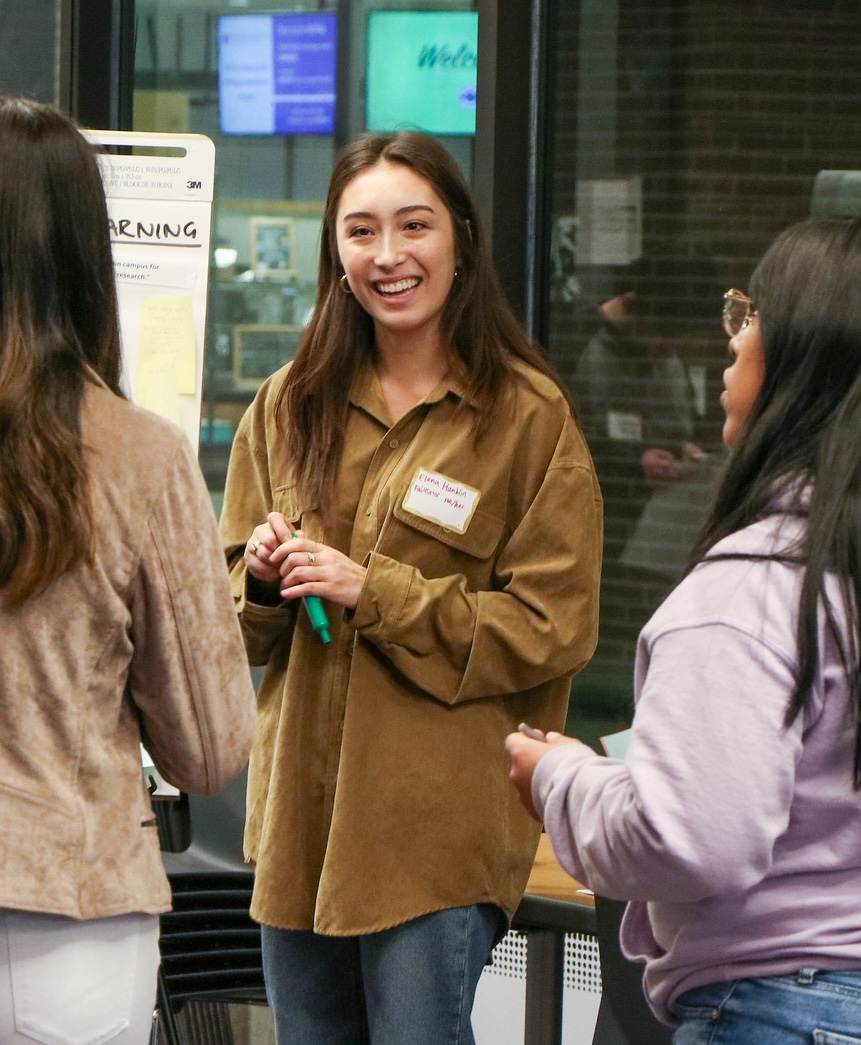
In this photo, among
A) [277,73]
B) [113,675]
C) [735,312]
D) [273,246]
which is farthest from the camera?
[273,246]

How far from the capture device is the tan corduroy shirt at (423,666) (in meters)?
1.93

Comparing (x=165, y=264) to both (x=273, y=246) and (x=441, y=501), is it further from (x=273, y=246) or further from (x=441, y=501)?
(x=273, y=246)

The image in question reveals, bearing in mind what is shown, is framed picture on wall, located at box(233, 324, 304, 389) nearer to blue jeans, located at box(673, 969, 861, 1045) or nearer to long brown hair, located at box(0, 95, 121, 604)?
long brown hair, located at box(0, 95, 121, 604)

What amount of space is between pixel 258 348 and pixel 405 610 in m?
2.29

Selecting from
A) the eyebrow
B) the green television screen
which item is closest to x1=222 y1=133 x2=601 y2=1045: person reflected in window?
the eyebrow

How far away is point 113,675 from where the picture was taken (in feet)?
4.50

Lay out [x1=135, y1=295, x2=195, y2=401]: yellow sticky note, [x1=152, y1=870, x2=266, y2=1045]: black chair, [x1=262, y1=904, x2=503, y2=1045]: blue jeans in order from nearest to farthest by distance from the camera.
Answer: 1. [x1=262, y1=904, x2=503, y2=1045]: blue jeans
2. [x1=135, y1=295, x2=195, y2=401]: yellow sticky note
3. [x1=152, y1=870, x2=266, y2=1045]: black chair

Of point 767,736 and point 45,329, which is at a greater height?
point 45,329

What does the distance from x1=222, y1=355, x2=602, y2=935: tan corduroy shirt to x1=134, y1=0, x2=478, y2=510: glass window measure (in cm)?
165

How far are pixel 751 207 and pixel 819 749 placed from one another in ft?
8.15

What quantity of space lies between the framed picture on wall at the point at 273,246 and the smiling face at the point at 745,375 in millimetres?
2762

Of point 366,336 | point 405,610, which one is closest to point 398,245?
point 366,336

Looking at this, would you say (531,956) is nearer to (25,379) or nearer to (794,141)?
(25,379)

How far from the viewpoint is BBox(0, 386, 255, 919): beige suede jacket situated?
51.6 inches
